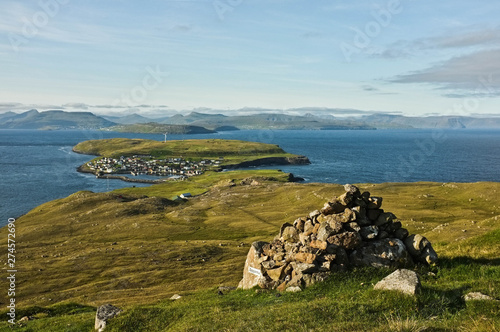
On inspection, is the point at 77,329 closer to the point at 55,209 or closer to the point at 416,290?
the point at 416,290

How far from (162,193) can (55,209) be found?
55486 mm

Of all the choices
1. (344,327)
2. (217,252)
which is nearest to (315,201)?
(217,252)

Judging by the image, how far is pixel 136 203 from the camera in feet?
398

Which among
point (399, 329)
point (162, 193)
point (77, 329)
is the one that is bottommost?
point (162, 193)

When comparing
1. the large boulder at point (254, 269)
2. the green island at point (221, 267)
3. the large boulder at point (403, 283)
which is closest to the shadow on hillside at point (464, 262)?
the green island at point (221, 267)

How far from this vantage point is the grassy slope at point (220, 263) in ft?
57.5

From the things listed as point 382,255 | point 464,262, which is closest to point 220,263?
point 382,255

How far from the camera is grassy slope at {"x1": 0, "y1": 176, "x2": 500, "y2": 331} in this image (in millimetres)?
17531

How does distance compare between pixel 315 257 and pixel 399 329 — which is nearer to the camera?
pixel 399 329

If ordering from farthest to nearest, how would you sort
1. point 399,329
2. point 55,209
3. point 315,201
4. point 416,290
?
point 55,209 → point 315,201 → point 416,290 → point 399,329

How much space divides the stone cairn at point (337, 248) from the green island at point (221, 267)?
1.30m

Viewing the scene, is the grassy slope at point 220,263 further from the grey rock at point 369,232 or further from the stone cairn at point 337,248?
the grey rock at point 369,232

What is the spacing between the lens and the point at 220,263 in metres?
60.7

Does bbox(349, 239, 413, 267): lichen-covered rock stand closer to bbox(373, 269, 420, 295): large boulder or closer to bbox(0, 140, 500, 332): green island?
bbox(0, 140, 500, 332): green island
